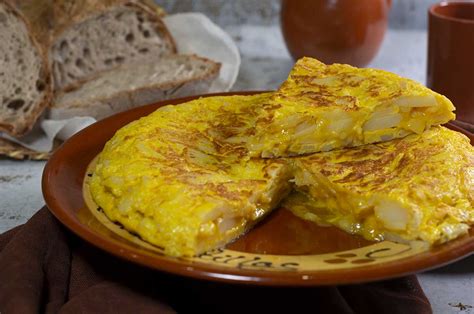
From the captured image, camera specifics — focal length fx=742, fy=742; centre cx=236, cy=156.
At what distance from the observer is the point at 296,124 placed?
2.56 metres

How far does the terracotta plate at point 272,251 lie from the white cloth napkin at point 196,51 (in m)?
0.86

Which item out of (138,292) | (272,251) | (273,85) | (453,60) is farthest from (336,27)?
(138,292)

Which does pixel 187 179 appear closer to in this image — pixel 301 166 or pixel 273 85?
pixel 301 166

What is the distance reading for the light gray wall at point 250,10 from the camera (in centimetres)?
527

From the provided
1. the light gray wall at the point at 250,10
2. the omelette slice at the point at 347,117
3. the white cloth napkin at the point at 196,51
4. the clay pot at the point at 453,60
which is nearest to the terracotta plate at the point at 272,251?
the omelette slice at the point at 347,117

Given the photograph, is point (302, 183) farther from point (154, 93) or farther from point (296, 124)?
point (154, 93)

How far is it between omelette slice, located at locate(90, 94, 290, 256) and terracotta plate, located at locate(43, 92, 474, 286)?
0.05 metres

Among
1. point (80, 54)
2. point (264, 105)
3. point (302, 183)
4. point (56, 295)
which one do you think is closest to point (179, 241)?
point (56, 295)

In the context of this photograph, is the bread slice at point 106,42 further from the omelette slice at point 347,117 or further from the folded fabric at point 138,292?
the folded fabric at point 138,292

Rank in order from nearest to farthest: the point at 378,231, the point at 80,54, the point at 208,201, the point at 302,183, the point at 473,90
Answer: the point at 208,201 → the point at 378,231 → the point at 302,183 → the point at 473,90 → the point at 80,54

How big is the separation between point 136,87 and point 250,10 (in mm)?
1934

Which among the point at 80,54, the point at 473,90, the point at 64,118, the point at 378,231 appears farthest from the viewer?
the point at 80,54

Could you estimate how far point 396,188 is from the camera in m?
2.19

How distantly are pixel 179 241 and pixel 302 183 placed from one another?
598 mm
